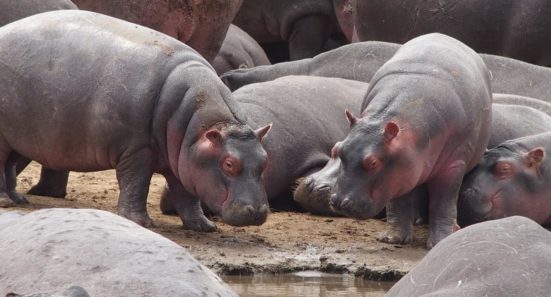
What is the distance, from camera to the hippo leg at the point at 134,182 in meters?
7.72

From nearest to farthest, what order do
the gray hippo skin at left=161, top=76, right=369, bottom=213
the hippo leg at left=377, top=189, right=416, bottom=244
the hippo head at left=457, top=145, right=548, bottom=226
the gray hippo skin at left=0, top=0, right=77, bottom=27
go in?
the hippo leg at left=377, top=189, right=416, bottom=244 → the hippo head at left=457, top=145, right=548, bottom=226 → the gray hippo skin at left=161, top=76, right=369, bottom=213 → the gray hippo skin at left=0, top=0, right=77, bottom=27

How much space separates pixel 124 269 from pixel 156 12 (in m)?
7.38

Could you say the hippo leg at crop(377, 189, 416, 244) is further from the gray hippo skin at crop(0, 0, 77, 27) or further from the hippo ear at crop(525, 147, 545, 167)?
the gray hippo skin at crop(0, 0, 77, 27)

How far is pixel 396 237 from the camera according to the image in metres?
8.02

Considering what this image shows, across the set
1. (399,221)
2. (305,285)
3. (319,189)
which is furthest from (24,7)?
(305,285)

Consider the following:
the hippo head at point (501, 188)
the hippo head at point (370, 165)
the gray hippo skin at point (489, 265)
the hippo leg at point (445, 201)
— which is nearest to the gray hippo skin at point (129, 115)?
the hippo head at point (370, 165)

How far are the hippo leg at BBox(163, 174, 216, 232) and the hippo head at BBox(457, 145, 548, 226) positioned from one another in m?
1.44

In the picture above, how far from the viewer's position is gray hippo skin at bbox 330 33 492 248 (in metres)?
7.54

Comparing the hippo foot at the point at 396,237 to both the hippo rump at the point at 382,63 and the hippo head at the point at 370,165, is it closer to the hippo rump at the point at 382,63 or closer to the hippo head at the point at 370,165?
the hippo head at the point at 370,165

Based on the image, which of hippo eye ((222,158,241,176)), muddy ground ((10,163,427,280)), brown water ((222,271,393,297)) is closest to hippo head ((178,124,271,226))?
hippo eye ((222,158,241,176))

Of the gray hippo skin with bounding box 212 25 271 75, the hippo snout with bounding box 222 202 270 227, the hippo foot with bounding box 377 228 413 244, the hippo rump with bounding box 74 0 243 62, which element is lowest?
the gray hippo skin with bounding box 212 25 271 75

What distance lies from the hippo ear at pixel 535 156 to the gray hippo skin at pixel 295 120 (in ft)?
4.90

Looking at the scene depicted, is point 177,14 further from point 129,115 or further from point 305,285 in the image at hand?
point 305,285

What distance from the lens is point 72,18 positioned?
8070 mm
